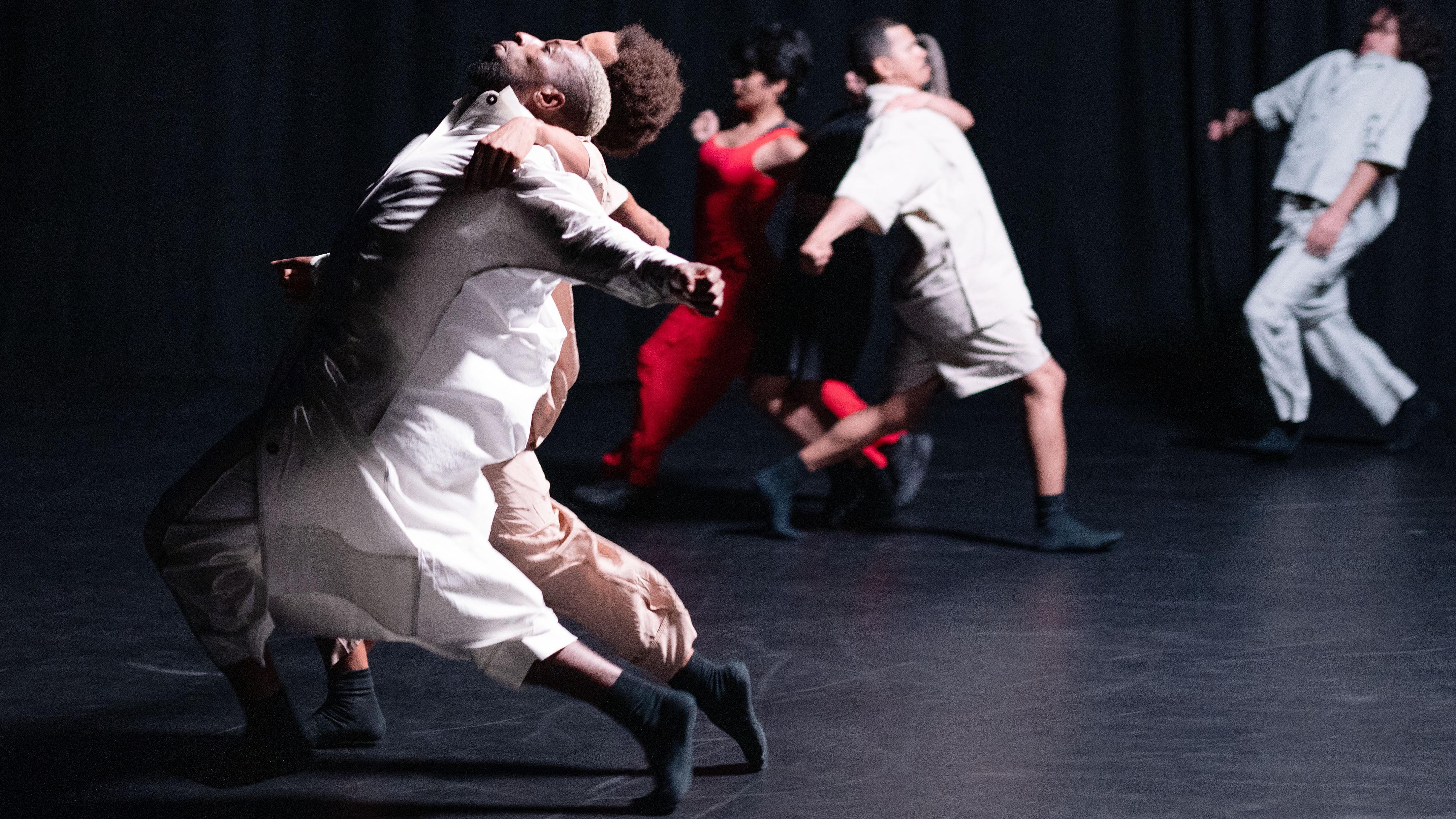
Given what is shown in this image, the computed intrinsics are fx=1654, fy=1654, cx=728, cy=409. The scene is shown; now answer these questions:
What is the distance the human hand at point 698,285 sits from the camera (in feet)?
6.29

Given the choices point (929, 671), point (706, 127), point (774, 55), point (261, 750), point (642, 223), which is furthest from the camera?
point (706, 127)

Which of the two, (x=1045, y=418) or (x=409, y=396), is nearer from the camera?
(x=409, y=396)

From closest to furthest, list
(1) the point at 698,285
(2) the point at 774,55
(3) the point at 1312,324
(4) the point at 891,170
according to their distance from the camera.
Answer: (1) the point at 698,285 → (4) the point at 891,170 → (2) the point at 774,55 → (3) the point at 1312,324

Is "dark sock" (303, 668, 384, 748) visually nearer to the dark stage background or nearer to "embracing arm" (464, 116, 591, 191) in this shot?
"embracing arm" (464, 116, 591, 191)

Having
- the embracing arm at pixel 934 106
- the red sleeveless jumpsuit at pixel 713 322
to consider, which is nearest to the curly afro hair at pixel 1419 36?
the embracing arm at pixel 934 106

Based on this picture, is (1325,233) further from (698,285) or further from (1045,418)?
(698,285)

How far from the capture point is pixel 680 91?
2.39 meters

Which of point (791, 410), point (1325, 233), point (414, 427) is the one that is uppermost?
point (414, 427)

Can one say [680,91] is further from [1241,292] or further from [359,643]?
[1241,292]

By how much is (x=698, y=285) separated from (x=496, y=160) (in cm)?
29

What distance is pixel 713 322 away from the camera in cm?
450

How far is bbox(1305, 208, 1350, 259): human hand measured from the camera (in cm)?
520

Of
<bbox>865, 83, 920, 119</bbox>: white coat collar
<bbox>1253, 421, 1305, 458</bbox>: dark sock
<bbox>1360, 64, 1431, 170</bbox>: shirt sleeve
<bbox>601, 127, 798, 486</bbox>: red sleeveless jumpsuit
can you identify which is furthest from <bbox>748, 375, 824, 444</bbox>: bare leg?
<bbox>1360, 64, 1431, 170</bbox>: shirt sleeve

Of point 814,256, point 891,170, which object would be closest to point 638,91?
point 814,256
